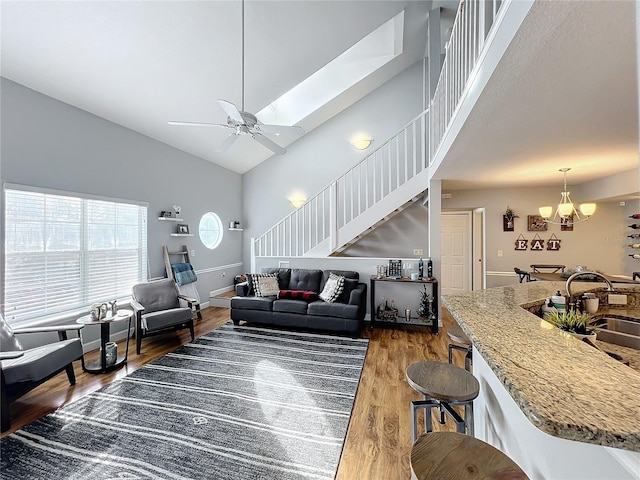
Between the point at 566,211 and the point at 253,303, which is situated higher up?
the point at 566,211

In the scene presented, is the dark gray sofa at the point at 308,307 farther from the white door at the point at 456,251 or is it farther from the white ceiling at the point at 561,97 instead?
the white door at the point at 456,251

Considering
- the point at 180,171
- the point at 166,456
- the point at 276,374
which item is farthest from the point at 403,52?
the point at 166,456

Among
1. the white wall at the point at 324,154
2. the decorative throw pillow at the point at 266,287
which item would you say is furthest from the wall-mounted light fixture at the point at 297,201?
the decorative throw pillow at the point at 266,287

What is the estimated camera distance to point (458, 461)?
0.97 metres

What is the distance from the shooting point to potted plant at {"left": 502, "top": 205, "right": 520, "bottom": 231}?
17.9 ft

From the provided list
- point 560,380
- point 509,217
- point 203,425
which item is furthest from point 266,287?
point 509,217

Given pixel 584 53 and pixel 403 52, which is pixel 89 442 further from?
pixel 403 52

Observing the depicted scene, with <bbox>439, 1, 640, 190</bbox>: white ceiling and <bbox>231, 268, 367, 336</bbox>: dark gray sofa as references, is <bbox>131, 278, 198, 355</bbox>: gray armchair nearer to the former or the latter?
<bbox>231, 268, 367, 336</bbox>: dark gray sofa

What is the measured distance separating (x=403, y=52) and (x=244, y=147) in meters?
3.57

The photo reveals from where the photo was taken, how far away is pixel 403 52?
540 centimetres

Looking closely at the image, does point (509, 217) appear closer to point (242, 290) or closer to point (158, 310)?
point (242, 290)

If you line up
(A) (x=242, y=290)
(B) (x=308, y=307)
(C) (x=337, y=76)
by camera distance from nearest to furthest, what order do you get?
(B) (x=308, y=307), (A) (x=242, y=290), (C) (x=337, y=76)

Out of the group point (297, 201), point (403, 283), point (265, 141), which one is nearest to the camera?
point (265, 141)

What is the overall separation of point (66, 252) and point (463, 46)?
184 inches
